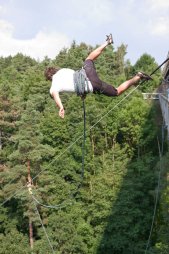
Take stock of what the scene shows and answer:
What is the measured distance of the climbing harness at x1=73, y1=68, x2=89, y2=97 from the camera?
5.19 metres

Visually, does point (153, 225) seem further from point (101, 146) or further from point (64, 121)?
point (64, 121)

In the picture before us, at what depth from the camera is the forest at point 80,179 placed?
80.5 feet

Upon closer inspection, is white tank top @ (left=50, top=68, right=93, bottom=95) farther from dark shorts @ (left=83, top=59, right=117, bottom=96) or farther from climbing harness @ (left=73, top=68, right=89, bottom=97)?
dark shorts @ (left=83, top=59, right=117, bottom=96)

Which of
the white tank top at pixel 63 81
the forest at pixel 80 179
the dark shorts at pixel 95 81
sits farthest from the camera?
the forest at pixel 80 179

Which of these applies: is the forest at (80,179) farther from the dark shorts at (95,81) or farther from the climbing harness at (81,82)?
the climbing harness at (81,82)

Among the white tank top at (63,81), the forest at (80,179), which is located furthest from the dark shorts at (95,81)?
the forest at (80,179)

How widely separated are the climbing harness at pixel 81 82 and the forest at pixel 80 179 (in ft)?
50.7

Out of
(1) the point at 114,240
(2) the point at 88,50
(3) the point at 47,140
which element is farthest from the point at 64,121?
(2) the point at 88,50

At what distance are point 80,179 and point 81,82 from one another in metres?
23.8

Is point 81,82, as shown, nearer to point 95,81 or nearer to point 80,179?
point 95,81

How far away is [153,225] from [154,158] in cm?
447

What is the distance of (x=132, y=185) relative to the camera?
26.2 meters

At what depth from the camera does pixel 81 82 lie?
5191 mm

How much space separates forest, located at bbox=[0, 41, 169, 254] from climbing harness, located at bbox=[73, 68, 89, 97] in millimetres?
15456
